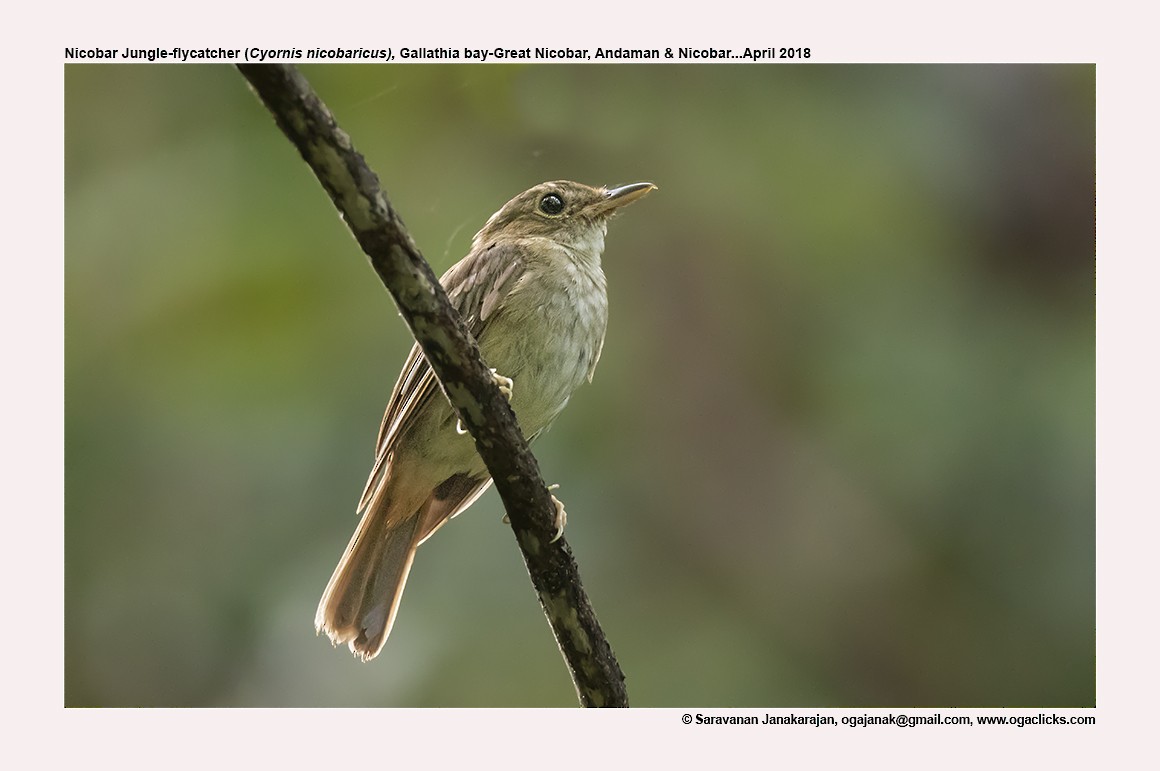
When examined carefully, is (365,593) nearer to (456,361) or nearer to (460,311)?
(460,311)

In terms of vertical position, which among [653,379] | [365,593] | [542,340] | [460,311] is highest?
[460,311]

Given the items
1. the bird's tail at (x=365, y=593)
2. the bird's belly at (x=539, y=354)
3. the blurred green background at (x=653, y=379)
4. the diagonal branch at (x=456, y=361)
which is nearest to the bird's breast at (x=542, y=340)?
the bird's belly at (x=539, y=354)

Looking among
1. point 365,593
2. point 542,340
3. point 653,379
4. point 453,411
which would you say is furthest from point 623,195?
point 365,593

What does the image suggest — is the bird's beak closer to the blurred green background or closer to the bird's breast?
the bird's breast

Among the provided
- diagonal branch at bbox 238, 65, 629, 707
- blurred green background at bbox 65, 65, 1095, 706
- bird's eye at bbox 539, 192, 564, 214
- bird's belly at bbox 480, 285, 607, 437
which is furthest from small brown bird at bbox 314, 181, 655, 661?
blurred green background at bbox 65, 65, 1095, 706
